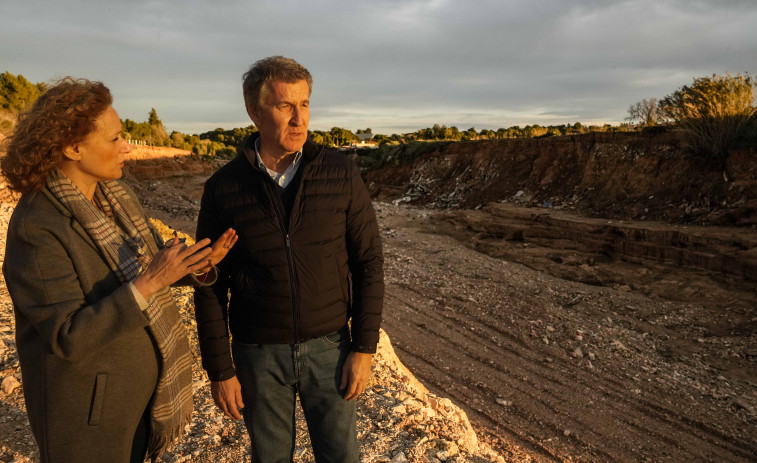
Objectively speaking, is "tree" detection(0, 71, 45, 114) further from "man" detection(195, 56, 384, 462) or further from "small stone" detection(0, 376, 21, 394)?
"man" detection(195, 56, 384, 462)

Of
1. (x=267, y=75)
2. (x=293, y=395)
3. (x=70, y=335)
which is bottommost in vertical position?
(x=293, y=395)

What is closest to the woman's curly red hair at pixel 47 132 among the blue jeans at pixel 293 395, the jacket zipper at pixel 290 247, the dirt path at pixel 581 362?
the jacket zipper at pixel 290 247

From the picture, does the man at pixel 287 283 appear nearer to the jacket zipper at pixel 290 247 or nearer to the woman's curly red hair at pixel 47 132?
the jacket zipper at pixel 290 247

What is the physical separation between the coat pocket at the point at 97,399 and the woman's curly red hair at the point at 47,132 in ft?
2.25

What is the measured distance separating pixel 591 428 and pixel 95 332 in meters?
5.38

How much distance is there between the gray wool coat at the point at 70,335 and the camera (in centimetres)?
142

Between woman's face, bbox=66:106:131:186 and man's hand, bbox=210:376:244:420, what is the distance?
38.1 inches

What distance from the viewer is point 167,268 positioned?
1.57 meters

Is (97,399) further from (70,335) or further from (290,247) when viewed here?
(290,247)

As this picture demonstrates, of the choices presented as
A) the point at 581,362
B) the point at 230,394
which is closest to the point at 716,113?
the point at 581,362

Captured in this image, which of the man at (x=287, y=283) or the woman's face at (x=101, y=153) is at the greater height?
the woman's face at (x=101, y=153)

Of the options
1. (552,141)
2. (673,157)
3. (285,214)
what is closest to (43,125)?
(285,214)

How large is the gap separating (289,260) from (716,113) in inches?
578

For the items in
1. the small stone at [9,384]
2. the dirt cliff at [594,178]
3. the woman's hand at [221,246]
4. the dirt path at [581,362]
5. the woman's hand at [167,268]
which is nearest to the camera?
the woman's hand at [167,268]
